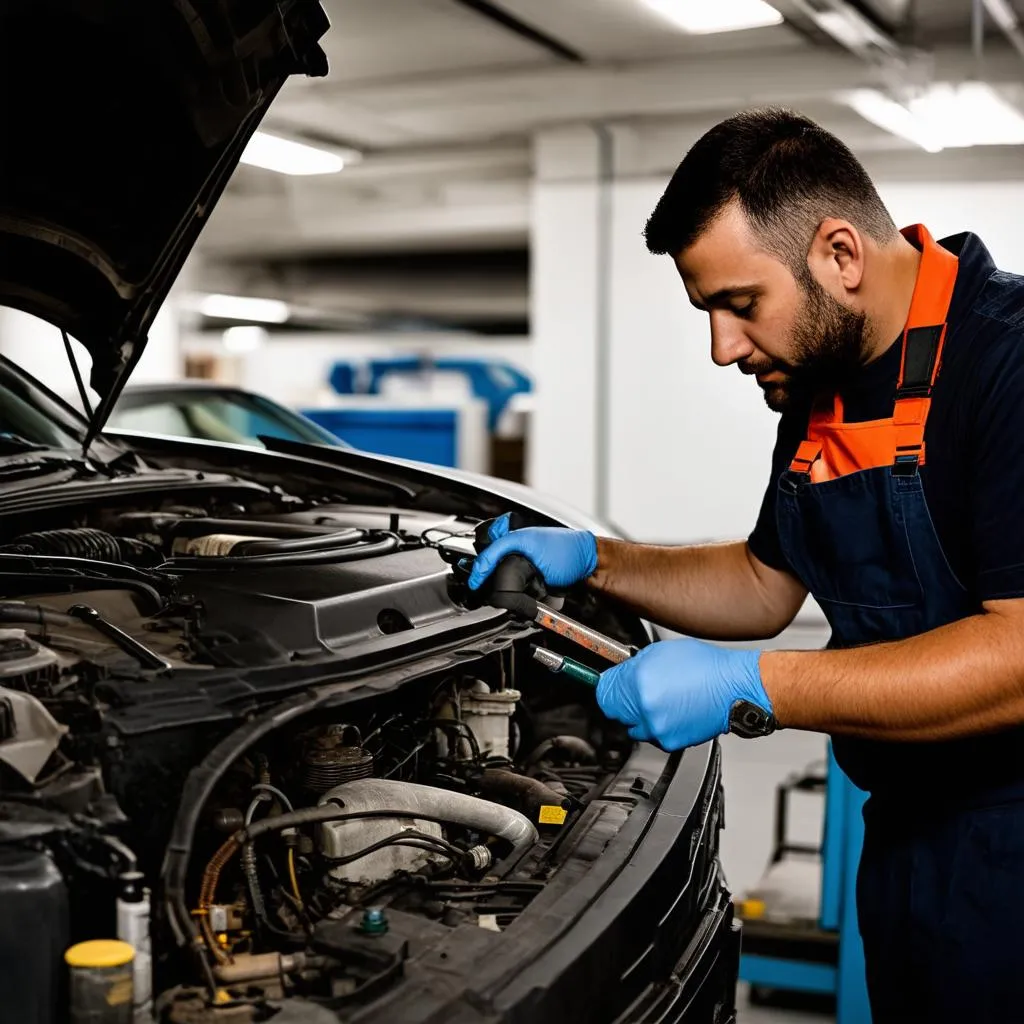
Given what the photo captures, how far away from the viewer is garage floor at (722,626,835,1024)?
290cm

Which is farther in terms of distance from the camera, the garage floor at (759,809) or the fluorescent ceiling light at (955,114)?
the fluorescent ceiling light at (955,114)

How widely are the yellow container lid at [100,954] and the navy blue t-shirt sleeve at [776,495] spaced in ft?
3.71

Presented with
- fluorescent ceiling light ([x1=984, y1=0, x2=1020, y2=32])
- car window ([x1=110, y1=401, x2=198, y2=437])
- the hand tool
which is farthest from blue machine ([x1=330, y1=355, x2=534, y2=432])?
the hand tool

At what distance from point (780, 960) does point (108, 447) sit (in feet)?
6.28

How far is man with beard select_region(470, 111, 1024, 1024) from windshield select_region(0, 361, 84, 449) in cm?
145

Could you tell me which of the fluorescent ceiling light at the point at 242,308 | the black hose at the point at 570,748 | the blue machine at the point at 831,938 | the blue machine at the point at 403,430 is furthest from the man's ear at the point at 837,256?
the fluorescent ceiling light at the point at 242,308

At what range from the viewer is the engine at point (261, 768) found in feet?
3.89

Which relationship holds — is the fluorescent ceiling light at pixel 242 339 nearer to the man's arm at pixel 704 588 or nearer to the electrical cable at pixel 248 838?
the man's arm at pixel 704 588

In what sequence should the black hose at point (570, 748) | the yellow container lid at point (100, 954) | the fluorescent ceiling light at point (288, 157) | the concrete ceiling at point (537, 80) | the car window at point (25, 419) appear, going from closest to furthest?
the yellow container lid at point (100, 954) < the black hose at point (570, 748) < the car window at point (25, 419) < the concrete ceiling at point (537, 80) < the fluorescent ceiling light at point (288, 157)

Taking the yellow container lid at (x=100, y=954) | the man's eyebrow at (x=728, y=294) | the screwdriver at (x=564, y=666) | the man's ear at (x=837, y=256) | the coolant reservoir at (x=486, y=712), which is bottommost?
the yellow container lid at (x=100, y=954)

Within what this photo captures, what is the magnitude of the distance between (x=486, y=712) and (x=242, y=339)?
587 inches

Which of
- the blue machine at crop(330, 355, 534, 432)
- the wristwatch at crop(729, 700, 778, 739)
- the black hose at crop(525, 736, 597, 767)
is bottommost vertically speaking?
the black hose at crop(525, 736, 597, 767)

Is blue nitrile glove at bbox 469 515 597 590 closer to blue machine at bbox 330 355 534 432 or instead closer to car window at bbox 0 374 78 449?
car window at bbox 0 374 78 449

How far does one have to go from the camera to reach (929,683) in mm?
1409
